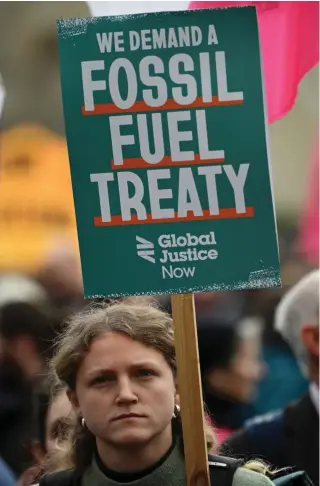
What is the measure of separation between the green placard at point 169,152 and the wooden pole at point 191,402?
0.34 ft

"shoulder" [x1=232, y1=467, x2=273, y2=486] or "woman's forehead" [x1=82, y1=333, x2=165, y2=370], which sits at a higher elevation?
"woman's forehead" [x1=82, y1=333, x2=165, y2=370]

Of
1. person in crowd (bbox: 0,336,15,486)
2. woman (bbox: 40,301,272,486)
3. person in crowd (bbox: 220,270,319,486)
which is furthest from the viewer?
person in crowd (bbox: 220,270,319,486)

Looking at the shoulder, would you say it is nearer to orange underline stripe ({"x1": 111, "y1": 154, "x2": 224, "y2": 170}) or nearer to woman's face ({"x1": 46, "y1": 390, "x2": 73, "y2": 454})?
woman's face ({"x1": 46, "y1": 390, "x2": 73, "y2": 454})

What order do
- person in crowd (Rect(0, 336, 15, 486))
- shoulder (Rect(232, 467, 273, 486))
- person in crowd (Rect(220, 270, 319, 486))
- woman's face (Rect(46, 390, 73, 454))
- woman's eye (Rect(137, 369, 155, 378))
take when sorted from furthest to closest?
person in crowd (Rect(220, 270, 319, 486)), person in crowd (Rect(0, 336, 15, 486)), woman's face (Rect(46, 390, 73, 454)), woman's eye (Rect(137, 369, 155, 378)), shoulder (Rect(232, 467, 273, 486))

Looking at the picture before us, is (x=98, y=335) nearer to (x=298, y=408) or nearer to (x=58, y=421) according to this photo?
(x=58, y=421)

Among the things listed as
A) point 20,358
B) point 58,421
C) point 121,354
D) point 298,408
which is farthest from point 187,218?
point 298,408

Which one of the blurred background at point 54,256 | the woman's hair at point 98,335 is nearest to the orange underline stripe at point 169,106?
the woman's hair at point 98,335

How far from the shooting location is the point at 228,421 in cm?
336

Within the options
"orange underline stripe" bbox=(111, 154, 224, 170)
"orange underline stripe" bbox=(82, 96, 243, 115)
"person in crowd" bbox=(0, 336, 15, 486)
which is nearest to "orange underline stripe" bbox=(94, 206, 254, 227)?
"orange underline stripe" bbox=(111, 154, 224, 170)

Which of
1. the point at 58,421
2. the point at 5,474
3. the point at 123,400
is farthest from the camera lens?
the point at 5,474

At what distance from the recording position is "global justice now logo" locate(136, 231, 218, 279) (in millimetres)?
2477

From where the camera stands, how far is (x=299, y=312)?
134 inches

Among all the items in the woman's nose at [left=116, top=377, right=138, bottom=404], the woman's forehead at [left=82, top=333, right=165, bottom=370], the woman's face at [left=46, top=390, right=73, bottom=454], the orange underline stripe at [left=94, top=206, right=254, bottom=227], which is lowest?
the woman's face at [left=46, top=390, right=73, bottom=454]

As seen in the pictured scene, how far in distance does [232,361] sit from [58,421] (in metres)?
0.59
